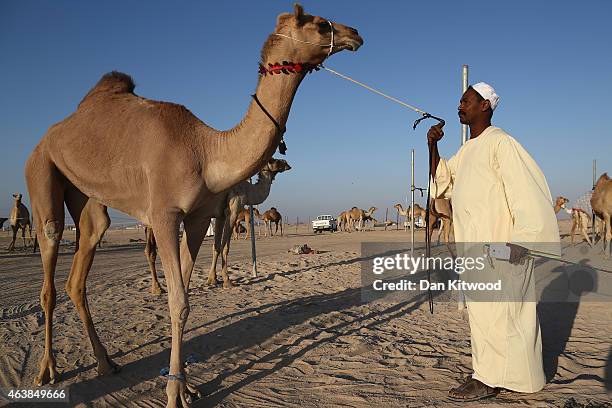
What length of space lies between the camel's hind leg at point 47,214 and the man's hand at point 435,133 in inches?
143

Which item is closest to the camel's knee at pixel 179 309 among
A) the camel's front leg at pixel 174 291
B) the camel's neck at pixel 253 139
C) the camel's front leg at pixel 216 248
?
the camel's front leg at pixel 174 291

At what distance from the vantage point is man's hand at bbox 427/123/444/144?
447 cm

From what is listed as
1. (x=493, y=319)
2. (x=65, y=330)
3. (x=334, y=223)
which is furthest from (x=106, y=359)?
(x=334, y=223)

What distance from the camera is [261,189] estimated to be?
1209 cm

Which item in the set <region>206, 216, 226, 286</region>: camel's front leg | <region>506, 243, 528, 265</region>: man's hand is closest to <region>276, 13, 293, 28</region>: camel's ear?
<region>506, 243, 528, 265</region>: man's hand

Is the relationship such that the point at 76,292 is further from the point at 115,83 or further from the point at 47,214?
the point at 115,83

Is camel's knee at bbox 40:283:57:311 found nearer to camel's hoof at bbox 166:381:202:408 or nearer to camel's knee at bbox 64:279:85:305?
camel's knee at bbox 64:279:85:305

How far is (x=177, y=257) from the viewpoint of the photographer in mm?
3715

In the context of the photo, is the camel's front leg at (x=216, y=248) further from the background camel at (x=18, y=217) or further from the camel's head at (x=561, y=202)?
the camel's head at (x=561, y=202)

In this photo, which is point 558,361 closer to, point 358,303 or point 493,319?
point 493,319

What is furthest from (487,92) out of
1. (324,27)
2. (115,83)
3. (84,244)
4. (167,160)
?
(84,244)

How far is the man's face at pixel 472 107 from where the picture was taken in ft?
13.1

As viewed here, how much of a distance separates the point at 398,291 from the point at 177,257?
640cm

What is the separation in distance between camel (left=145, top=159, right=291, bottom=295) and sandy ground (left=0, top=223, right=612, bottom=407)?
0.74 meters
